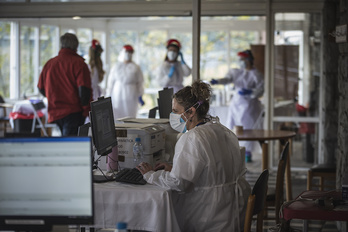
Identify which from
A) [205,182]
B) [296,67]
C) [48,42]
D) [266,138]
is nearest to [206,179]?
[205,182]

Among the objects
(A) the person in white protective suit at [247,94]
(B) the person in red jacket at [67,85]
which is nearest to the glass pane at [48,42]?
(A) the person in white protective suit at [247,94]

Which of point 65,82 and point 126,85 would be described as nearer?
point 65,82

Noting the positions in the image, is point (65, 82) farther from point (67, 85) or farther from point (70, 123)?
point (70, 123)

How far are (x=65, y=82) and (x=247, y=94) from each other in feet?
10.9

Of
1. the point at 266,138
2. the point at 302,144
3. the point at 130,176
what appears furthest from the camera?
the point at 302,144

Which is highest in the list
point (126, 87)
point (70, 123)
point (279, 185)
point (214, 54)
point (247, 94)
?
point (214, 54)

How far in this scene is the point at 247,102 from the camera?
349 inches

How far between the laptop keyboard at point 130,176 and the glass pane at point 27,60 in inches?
297

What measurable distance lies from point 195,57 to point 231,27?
8.39 metres

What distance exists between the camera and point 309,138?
836 centimetres

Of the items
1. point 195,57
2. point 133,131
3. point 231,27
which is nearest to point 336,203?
point 133,131

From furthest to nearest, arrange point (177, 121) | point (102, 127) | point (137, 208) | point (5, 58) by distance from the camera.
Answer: point (5, 58)
point (177, 121)
point (102, 127)
point (137, 208)

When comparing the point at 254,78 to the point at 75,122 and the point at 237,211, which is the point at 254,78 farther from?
the point at 237,211

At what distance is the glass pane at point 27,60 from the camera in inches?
431
